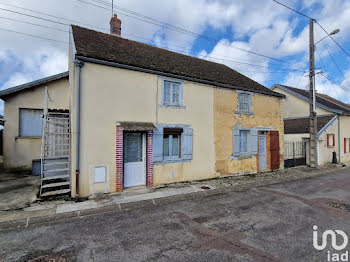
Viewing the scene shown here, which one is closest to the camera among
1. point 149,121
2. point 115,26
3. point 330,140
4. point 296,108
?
point 149,121

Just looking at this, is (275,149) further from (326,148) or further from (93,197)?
(93,197)

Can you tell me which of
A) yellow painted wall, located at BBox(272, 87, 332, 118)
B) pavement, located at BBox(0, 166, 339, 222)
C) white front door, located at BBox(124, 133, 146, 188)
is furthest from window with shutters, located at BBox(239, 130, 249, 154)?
yellow painted wall, located at BBox(272, 87, 332, 118)

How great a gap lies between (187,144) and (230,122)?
2955 millimetres

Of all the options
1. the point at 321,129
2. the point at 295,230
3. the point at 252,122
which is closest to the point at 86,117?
the point at 295,230

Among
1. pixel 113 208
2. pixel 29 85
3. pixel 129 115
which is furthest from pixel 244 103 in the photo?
pixel 29 85

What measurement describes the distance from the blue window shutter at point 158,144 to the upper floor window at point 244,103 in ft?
15.9

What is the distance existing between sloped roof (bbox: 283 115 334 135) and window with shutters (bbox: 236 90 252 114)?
732 cm

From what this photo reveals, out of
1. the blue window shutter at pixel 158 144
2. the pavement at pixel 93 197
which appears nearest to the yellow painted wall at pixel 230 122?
the pavement at pixel 93 197

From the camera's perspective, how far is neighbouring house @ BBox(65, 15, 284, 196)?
21.9 ft

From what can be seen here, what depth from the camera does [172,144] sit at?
850cm

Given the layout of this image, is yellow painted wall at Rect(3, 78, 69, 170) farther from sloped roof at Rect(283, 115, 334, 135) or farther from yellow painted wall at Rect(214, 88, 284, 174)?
sloped roof at Rect(283, 115, 334, 135)

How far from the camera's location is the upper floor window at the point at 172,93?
8383 millimetres

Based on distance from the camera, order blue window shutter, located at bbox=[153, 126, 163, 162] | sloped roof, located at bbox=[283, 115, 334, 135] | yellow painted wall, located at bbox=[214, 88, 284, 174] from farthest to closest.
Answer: sloped roof, located at bbox=[283, 115, 334, 135], yellow painted wall, located at bbox=[214, 88, 284, 174], blue window shutter, located at bbox=[153, 126, 163, 162]

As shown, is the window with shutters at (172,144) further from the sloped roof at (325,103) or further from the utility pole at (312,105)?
the sloped roof at (325,103)
